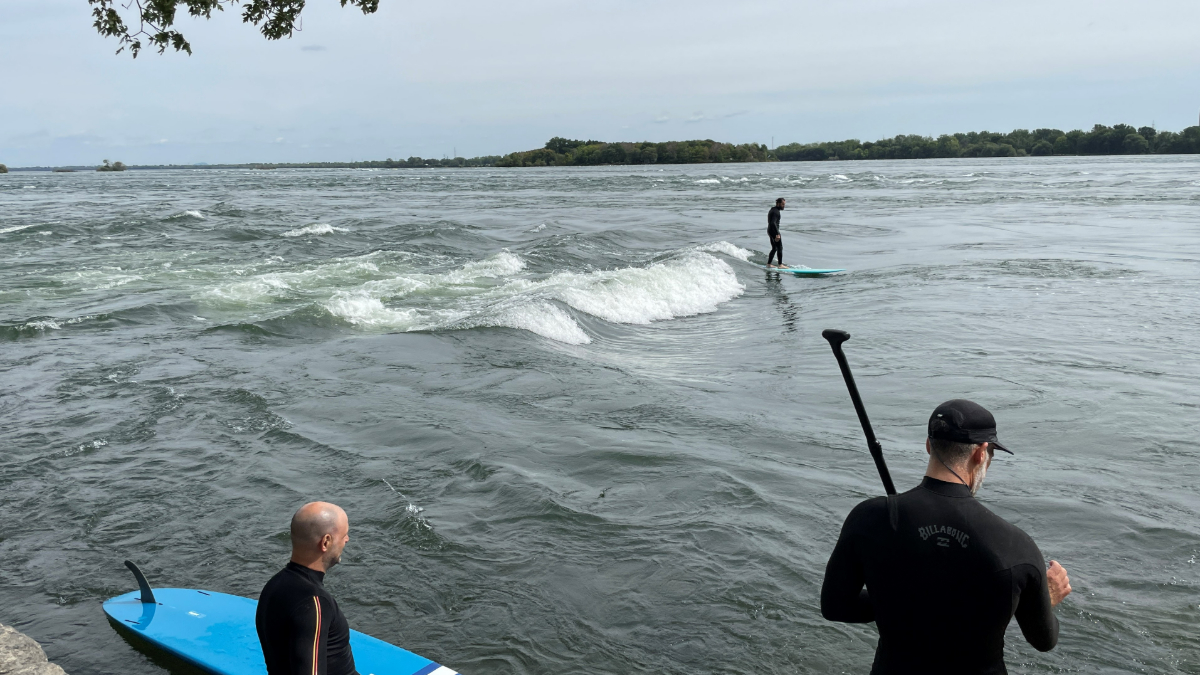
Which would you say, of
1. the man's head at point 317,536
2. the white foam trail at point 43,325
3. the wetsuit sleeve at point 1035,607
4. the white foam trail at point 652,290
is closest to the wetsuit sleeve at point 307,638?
the man's head at point 317,536

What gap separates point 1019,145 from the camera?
137 meters

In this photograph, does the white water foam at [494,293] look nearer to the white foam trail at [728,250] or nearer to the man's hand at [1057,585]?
the white foam trail at [728,250]

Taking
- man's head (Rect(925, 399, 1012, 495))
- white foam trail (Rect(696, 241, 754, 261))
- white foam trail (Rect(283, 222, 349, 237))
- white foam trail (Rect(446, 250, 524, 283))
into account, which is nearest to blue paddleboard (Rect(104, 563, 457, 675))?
man's head (Rect(925, 399, 1012, 495))

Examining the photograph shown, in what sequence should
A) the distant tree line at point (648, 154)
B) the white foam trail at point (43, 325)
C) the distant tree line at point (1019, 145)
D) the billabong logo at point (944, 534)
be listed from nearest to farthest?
the billabong logo at point (944, 534)
the white foam trail at point (43, 325)
the distant tree line at point (1019, 145)
the distant tree line at point (648, 154)

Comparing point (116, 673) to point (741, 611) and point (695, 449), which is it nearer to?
point (741, 611)

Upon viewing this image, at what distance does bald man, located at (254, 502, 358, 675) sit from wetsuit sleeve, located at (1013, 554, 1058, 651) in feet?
8.08

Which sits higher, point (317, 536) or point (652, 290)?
point (317, 536)

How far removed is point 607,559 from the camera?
6371 millimetres

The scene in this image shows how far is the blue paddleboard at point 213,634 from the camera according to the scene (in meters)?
4.69

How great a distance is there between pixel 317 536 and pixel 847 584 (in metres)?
1.98

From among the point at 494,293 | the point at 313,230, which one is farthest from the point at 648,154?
the point at 494,293

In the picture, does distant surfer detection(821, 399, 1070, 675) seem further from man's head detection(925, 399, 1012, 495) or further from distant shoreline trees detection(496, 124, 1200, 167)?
distant shoreline trees detection(496, 124, 1200, 167)

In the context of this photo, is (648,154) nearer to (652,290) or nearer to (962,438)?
(652,290)

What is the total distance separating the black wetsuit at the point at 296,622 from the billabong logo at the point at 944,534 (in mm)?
2210
